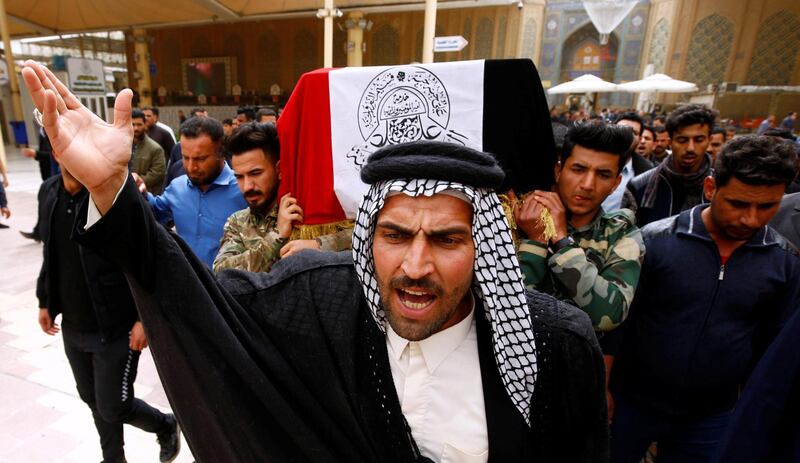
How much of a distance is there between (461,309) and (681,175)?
2623mm

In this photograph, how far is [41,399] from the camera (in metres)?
3.16

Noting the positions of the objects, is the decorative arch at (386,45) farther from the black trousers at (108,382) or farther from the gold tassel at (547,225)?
the gold tassel at (547,225)

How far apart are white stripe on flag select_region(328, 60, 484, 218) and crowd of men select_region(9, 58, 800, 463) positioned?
1.05 feet

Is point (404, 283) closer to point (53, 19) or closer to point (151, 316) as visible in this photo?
point (151, 316)

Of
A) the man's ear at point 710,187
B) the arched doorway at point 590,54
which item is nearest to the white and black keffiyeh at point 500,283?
the man's ear at point 710,187

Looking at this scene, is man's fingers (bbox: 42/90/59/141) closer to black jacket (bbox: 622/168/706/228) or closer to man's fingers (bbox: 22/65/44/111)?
man's fingers (bbox: 22/65/44/111)

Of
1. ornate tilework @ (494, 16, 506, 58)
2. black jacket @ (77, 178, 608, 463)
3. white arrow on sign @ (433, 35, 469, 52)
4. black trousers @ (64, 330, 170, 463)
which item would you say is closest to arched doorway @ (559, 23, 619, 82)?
ornate tilework @ (494, 16, 506, 58)

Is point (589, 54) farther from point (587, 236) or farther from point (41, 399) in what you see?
point (41, 399)

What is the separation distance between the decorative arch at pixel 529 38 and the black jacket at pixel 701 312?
868 inches

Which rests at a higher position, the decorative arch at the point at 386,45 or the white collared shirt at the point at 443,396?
the decorative arch at the point at 386,45

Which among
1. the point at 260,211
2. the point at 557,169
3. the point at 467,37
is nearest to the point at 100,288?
the point at 260,211

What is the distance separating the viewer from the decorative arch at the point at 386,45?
2102cm

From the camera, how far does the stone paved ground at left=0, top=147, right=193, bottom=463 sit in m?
2.74

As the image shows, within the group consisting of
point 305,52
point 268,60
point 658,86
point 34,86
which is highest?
point 305,52
